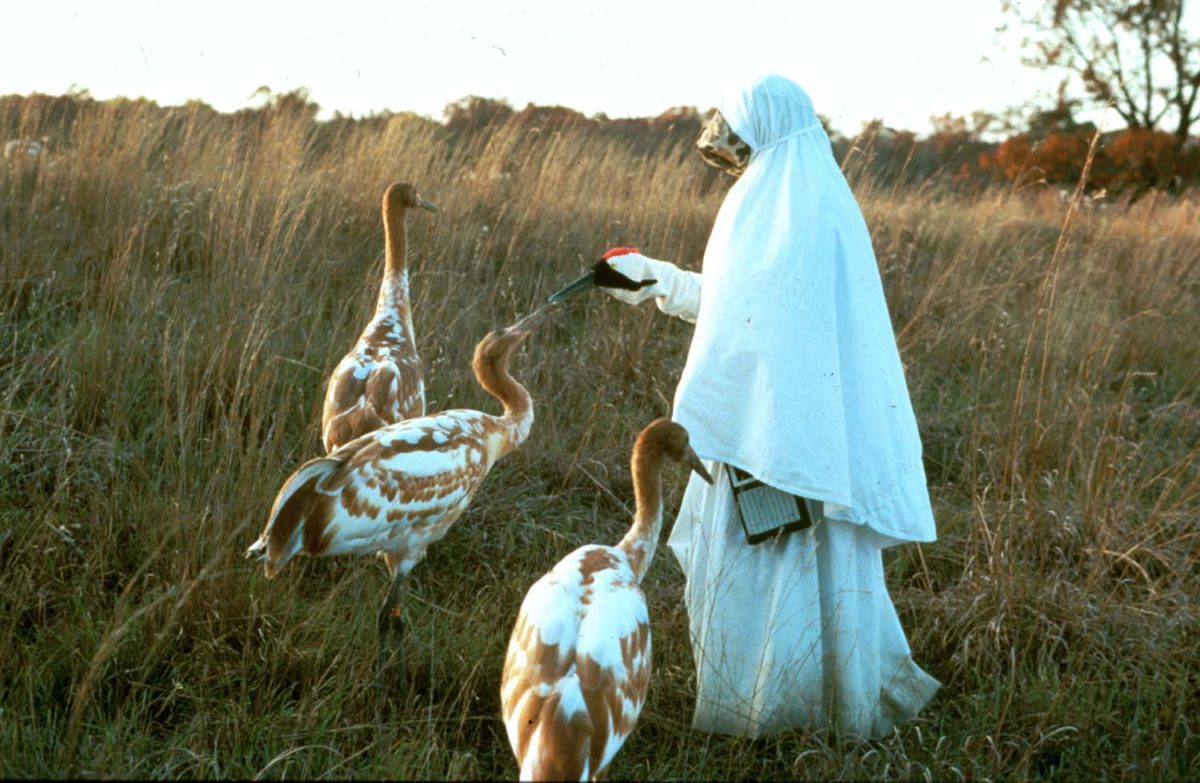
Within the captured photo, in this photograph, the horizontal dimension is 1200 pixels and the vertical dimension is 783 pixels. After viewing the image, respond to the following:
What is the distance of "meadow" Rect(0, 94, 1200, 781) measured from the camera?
13.9 feet

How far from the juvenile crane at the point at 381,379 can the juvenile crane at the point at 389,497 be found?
58cm

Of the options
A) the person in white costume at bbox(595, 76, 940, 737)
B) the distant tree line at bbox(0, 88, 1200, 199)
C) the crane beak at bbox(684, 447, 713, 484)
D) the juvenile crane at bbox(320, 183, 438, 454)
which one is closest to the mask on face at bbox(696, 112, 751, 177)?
the person in white costume at bbox(595, 76, 940, 737)

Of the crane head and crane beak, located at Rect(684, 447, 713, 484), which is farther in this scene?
the crane head

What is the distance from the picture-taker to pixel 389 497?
443cm

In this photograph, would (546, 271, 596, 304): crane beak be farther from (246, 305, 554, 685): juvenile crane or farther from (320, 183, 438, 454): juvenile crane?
(320, 183, 438, 454): juvenile crane

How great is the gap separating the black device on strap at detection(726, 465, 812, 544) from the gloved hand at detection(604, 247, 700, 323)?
0.75 m

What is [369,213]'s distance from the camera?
8.20 meters

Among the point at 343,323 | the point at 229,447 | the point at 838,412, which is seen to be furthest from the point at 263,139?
the point at 838,412

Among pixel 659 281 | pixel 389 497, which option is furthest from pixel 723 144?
pixel 389 497

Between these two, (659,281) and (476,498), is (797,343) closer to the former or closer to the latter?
(659,281)

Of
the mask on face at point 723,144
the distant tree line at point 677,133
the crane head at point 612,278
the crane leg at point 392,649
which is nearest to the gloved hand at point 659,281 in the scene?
the crane head at point 612,278

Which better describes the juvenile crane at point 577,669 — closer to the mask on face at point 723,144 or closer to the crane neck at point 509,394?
the crane neck at point 509,394

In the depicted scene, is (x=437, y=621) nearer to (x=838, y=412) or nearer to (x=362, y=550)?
(x=362, y=550)

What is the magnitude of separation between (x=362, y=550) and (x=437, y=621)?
1.94ft
